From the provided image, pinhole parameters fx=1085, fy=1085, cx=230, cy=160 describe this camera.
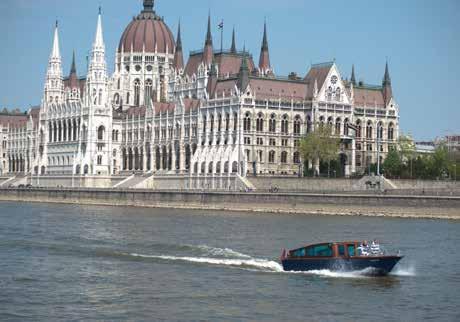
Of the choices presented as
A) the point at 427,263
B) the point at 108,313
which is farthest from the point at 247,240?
the point at 108,313

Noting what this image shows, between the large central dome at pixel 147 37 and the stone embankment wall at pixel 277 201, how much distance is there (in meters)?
47.9

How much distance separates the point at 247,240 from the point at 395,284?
21.9 m

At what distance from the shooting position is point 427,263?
57375 millimetres

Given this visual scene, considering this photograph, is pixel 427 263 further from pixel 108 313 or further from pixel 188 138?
A: pixel 188 138

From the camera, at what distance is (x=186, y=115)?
496ft

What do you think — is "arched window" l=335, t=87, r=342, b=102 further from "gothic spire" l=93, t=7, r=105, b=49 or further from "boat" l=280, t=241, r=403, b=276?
"boat" l=280, t=241, r=403, b=276

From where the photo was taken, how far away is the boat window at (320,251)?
52219mm

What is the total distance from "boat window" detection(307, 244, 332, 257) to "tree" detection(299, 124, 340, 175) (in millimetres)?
80119

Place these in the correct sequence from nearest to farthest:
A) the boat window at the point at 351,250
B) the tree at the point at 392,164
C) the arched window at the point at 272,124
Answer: the boat window at the point at 351,250 < the tree at the point at 392,164 < the arched window at the point at 272,124

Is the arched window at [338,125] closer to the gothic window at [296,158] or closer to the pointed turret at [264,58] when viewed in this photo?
the gothic window at [296,158]

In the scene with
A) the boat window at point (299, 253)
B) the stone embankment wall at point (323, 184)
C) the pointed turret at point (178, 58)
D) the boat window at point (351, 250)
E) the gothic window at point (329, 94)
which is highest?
the pointed turret at point (178, 58)

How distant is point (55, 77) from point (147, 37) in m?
17.6

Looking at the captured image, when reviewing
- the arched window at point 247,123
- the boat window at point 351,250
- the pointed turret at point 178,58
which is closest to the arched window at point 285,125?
the arched window at point 247,123

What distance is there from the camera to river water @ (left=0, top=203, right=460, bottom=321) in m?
41.8
